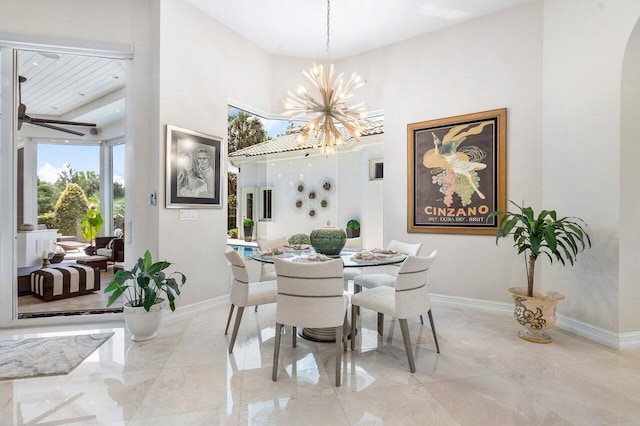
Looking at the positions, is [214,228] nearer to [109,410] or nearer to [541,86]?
[109,410]

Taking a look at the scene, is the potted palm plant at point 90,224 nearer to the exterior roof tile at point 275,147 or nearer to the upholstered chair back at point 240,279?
the upholstered chair back at point 240,279

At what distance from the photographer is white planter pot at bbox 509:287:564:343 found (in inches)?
114

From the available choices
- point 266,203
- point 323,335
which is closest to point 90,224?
point 323,335

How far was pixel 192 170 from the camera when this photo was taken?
375 centimetres

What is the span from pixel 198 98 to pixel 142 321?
98.6 inches

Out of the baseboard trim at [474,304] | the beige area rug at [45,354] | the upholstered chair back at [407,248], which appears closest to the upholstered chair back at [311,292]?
the upholstered chair back at [407,248]

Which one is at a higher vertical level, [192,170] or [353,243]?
[192,170]

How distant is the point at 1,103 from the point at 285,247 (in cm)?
324

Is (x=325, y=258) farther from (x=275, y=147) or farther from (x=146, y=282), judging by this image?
(x=275, y=147)

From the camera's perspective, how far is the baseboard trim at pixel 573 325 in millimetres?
2799

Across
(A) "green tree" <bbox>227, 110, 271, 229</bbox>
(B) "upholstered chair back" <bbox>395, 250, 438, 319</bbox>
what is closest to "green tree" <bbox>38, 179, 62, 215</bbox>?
(A) "green tree" <bbox>227, 110, 271, 229</bbox>

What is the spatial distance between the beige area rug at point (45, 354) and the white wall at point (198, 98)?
947mm

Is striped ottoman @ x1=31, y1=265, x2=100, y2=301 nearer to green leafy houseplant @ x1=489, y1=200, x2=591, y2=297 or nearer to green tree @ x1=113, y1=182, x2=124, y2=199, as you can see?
green tree @ x1=113, y1=182, x2=124, y2=199

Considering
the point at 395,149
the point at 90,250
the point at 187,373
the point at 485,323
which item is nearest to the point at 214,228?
the point at 90,250
